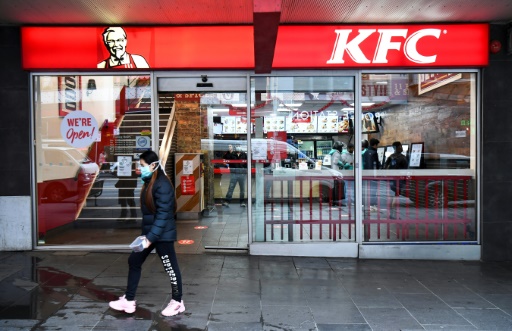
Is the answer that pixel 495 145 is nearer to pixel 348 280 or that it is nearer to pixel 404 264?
pixel 404 264

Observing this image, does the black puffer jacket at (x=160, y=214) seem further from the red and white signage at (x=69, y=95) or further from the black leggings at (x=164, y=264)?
the red and white signage at (x=69, y=95)

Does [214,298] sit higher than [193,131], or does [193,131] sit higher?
[193,131]

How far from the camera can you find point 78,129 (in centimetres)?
729

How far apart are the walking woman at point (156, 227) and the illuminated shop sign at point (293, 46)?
9.47 feet

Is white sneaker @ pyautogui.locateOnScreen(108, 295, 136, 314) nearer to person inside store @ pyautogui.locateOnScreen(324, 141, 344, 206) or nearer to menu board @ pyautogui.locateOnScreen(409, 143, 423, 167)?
person inside store @ pyautogui.locateOnScreen(324, 141, 344, 206)

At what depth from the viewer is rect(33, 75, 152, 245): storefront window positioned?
726 centimetres

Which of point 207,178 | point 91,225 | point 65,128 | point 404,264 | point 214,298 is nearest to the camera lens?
point 214,298

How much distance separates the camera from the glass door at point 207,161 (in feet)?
29.0

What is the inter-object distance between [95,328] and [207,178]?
272 inches

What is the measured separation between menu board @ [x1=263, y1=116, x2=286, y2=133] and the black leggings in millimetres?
3120

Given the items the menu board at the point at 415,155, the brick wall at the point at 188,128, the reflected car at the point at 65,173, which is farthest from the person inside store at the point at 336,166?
the brick wall at the point at 188,128

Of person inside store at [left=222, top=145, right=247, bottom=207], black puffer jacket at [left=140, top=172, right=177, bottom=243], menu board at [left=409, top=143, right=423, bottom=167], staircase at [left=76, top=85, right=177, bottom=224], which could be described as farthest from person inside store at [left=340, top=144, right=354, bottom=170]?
black puffer jacket at [left=140, top=172, right=177, bottom=243]

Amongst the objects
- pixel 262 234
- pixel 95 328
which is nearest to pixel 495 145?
pixel 262 234

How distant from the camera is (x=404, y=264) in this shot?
21.9 ft
